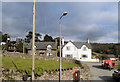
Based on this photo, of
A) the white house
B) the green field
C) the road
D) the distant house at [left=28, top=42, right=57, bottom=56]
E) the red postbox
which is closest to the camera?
the green field

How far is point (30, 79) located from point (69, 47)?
99.8 ft

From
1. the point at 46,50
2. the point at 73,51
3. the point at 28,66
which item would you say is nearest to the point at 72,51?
the point at 73,51

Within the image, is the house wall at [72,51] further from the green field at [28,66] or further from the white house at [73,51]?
the green field at [28,66]

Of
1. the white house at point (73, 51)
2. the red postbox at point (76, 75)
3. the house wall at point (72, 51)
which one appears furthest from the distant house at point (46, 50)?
the red postbox at point (76, 75)

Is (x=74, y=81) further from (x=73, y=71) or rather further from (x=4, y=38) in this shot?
(x=4, y=38)

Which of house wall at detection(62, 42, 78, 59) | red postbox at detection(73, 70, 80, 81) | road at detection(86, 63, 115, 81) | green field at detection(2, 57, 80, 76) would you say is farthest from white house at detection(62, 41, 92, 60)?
red postbox at detection(73, 70, 80, 81)

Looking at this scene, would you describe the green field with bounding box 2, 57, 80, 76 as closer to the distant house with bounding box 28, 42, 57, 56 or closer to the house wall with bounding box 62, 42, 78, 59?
the distant house with bounding box 28, 42, 57, 56

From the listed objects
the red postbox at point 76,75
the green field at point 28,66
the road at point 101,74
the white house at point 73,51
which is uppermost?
the white house at point 73,51

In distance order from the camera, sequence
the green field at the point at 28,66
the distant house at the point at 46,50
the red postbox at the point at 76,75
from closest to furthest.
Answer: the green field at the point at 28,66
the red postbox at the point at 76,75
the distant house at the point at 46,50

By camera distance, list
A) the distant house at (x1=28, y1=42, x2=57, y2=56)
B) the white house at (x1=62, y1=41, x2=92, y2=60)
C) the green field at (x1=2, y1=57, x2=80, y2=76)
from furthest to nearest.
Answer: the white house at (x1=62, y1=41, x2=92, y2=60)
the distant house at (x1=28, y1=42, x2=57, y2=56)
the green field at (x1=2, y1=57, x2=80, y2=76)

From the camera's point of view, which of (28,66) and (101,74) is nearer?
(28,66)

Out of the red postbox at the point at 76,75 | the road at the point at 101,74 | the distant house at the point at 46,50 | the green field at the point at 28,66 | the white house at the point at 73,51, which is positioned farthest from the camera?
the white house at the point at 73,51

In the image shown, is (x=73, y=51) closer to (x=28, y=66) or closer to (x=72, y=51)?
(x=72, y=51)

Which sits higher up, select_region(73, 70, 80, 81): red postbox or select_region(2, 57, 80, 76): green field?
select_region(2, 57, 80, 76): green field
